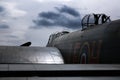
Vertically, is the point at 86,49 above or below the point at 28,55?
above

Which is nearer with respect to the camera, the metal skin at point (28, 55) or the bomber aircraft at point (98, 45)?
Answer: the bomber aircraft at point (98, 45)

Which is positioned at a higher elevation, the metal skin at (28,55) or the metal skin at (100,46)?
the metal skin at (100,46)

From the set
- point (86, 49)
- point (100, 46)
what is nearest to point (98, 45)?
point (100, 46)

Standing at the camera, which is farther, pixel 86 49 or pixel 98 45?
pixel 86 49

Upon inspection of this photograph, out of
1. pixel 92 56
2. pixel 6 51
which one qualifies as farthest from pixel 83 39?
pixel 6 51

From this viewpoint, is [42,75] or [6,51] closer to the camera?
[42,75]

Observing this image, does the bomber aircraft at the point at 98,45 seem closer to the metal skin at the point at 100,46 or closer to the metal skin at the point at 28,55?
the metal skin at the point at 100,46

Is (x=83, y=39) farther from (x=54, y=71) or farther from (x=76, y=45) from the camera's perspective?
(x=54, y=71)

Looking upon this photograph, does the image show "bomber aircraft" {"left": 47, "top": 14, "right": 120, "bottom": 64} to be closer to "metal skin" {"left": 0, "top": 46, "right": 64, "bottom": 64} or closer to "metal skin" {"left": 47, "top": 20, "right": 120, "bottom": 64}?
"metal skin" {"left": 47, "top": 20, "right": 120, "bottom": 64}

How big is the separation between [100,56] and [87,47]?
1483mm

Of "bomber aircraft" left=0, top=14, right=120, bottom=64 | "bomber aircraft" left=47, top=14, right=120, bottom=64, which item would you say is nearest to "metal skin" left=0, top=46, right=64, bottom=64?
"bomber aircraft" left=0, top=14, right=120, bottom=64

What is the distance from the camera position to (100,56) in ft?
29.6

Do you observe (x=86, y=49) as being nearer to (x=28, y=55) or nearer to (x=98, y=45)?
(x=98, y=45)

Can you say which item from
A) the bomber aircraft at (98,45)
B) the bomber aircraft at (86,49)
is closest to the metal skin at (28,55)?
the bomber aircraft at (86,49)
